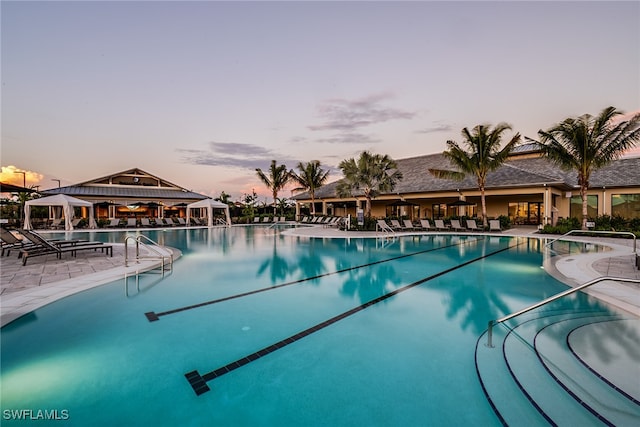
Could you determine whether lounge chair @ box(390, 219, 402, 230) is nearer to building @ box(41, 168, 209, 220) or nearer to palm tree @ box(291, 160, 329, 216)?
palm tree @ box(291, 160, 329, 216)

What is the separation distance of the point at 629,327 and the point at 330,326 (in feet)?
14.9

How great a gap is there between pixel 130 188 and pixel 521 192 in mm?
37219

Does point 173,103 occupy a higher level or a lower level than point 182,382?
higher

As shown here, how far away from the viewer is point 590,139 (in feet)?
52.4

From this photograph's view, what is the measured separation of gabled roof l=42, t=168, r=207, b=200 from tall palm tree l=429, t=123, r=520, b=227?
92.5 ft

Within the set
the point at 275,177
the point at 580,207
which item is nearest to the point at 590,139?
the point at 580,207

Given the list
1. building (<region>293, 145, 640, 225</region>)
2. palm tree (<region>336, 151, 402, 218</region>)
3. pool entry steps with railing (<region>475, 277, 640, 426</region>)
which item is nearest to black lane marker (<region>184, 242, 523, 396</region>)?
pool entry steps with railing (<region>475, 277, 640, 426</region>)

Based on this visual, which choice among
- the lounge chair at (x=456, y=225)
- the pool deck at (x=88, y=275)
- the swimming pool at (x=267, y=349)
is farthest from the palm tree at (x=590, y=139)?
the swimming pool at (x=267, y=349)

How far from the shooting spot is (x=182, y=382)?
127 inches

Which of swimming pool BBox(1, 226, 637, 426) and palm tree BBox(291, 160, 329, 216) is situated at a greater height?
palm tree BBox(291, 160, 329, 216)

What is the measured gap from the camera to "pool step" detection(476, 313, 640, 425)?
2633 millimetres

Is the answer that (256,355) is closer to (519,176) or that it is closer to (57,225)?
(519,176)

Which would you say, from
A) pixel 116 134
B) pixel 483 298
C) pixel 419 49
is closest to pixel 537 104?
pixel 419 49

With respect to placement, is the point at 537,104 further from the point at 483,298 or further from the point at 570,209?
the point at 483,298
